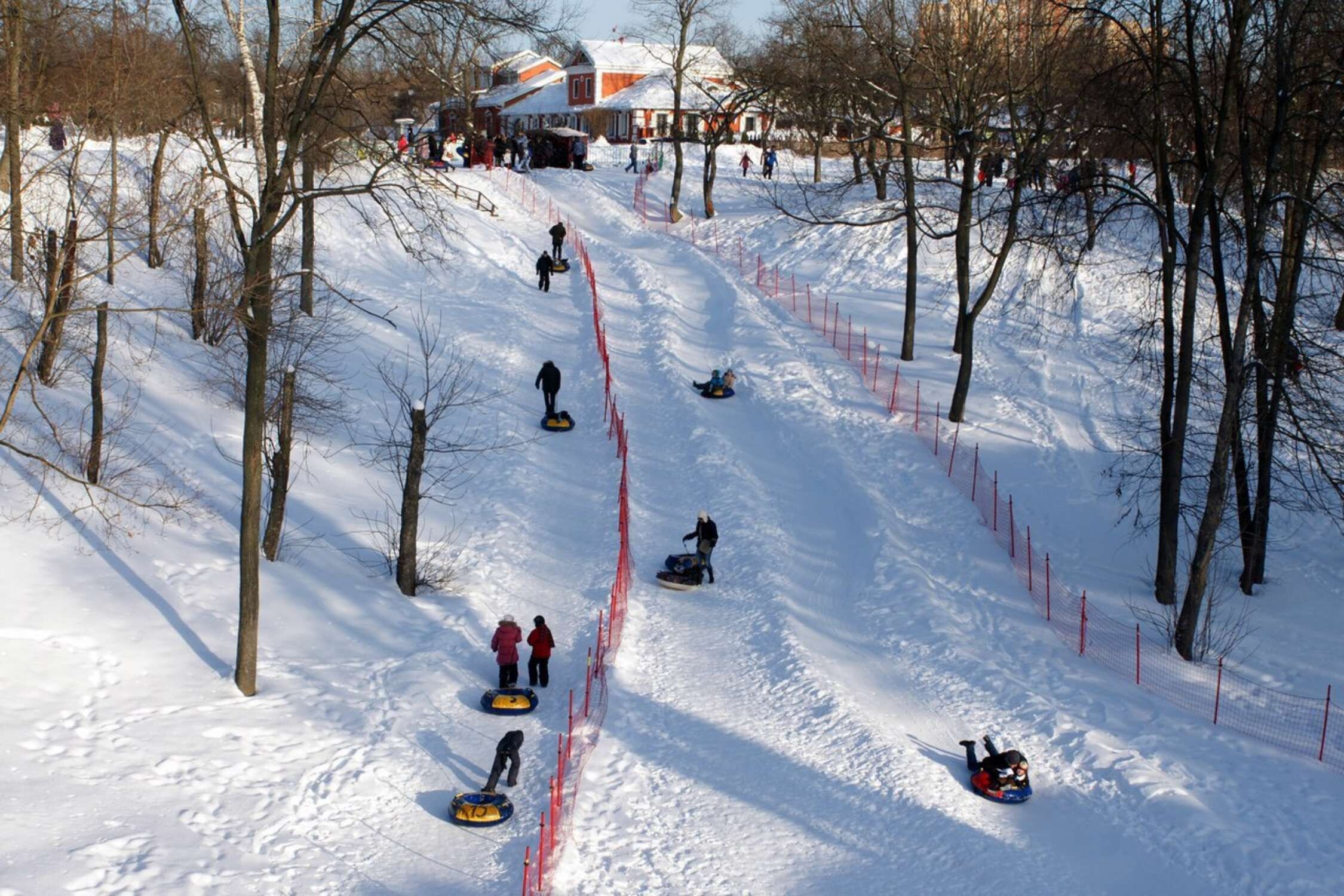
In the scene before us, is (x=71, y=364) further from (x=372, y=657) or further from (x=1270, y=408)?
(x=1270, y=408)

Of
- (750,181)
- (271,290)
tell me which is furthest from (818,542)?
(750,181)

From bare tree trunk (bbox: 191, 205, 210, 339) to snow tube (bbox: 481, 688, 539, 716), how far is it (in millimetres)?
9449

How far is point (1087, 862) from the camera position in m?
11.5

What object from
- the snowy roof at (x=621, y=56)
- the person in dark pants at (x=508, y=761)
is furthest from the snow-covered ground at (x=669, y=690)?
the snowy roof at (x=621, y=56)

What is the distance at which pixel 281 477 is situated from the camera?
16828mm

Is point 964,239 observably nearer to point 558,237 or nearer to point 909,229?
point 909,229

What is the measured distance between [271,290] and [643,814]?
7.24m

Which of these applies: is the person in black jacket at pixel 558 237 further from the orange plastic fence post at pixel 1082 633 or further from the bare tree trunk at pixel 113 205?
the orange plastic fence post at pixel 1082 633

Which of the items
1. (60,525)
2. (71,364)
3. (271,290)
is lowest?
(60,525)

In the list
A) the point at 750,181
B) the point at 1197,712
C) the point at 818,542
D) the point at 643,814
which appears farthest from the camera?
the point at 750,181

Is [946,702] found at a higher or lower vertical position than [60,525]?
lower

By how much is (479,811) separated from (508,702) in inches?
101

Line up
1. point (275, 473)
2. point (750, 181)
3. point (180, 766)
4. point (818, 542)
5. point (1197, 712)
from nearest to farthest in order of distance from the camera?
point (180, 766) → point (1197, 712) → point (275, 473) → point (818, 542) → point (750, 181)

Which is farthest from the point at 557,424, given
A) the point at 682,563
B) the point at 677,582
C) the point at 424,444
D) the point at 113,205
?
the point at 113,205
